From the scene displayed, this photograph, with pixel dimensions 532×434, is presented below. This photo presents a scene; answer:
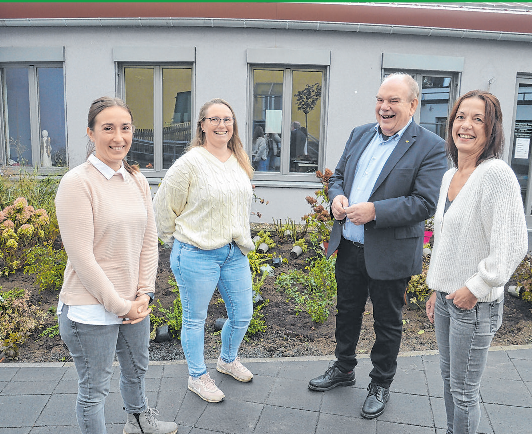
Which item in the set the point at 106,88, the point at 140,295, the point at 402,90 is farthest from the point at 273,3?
the point at 140,295

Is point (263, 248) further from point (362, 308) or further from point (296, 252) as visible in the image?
point (362, 308)

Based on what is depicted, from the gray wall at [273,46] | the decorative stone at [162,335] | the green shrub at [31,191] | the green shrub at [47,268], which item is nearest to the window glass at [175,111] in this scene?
the gray wall at [273,46]

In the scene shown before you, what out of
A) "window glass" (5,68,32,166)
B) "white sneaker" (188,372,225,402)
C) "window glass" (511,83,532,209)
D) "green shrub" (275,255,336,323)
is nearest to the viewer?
"white sneaker" (188,372,225,402)

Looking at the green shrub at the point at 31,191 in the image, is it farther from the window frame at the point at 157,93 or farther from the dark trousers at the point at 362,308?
the dark trousers at the point at 362,308

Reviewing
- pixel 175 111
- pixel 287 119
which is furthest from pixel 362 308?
pixel 175 111

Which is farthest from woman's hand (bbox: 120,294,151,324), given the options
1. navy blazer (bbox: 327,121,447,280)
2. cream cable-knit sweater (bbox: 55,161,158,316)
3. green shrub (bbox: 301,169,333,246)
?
green shrub (bbox: 301,169,333,246)

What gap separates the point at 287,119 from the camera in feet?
28.4

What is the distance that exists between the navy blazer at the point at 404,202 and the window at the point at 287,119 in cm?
555

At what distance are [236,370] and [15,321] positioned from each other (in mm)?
2151

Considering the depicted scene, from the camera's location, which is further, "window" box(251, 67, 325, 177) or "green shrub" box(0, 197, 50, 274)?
"window" box(251, 67, 325, 177)

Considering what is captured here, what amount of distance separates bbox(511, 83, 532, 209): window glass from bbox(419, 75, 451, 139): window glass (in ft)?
4.57

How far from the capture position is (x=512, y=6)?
9.09 m

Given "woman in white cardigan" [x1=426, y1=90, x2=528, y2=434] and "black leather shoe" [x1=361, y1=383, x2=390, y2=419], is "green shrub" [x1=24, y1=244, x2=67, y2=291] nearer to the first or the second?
"black leather shoe" [x1=361, y1=383, x2=390, y2=419]

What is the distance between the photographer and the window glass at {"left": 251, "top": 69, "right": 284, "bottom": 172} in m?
8.53
